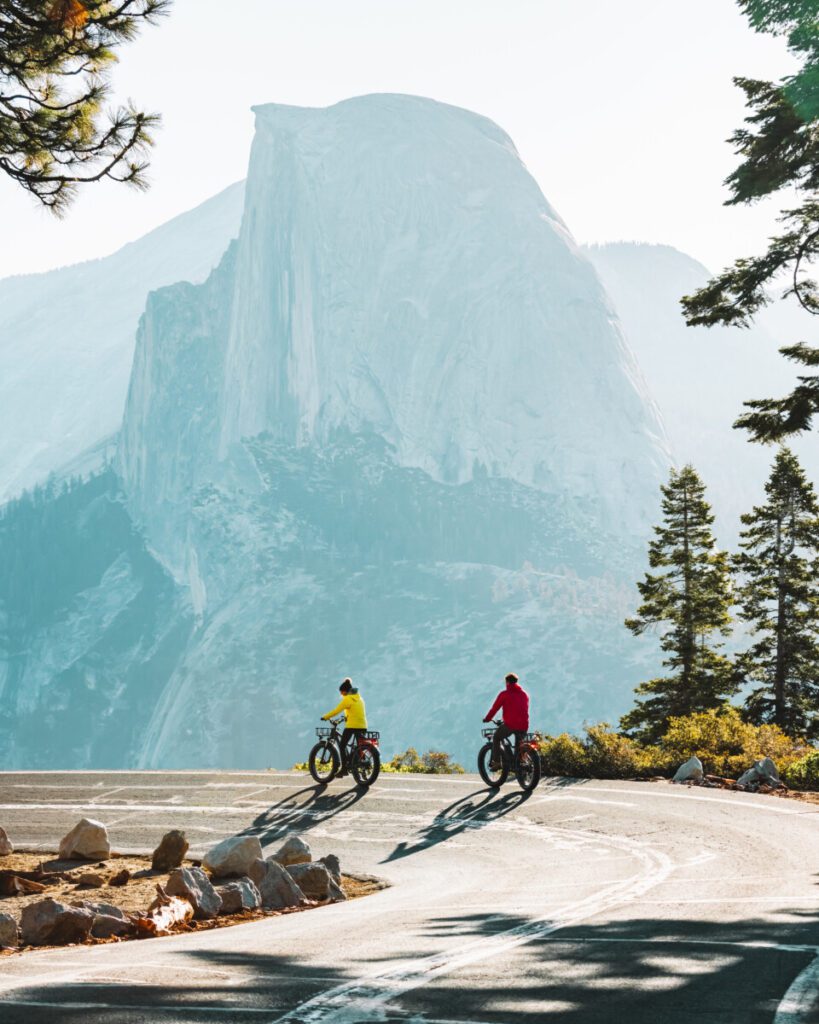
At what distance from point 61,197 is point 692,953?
10.9m

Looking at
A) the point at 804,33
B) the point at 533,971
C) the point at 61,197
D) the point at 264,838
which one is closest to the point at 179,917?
the point at 533,971

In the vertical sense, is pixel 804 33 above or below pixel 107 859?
above

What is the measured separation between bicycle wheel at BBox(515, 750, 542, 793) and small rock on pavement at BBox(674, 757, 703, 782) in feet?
9.62

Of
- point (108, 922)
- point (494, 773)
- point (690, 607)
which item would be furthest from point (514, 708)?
point (690, 607)

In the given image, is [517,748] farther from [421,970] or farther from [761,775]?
[421,970]

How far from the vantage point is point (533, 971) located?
612 cm

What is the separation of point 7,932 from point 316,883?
3286 millimetres

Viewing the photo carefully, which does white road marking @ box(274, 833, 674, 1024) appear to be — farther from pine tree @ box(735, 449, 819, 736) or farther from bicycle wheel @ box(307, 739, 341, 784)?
pine tree @ box(735, 449, 819, 736)

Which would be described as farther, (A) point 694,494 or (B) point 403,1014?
(A) point 694,494

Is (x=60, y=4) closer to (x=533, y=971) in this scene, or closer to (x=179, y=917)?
(x=179, y=917)

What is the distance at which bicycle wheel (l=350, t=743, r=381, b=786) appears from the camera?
19.3m

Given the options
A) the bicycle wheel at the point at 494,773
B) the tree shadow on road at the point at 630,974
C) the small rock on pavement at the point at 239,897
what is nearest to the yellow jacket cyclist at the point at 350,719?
the bicycle wheel at the point at 494,773

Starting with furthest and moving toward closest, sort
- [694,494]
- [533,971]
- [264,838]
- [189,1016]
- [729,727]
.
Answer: [694,494] < [729,727] < [264,838] < [533,971] < [189,1016]

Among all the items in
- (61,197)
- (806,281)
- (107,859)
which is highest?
(806,281)
